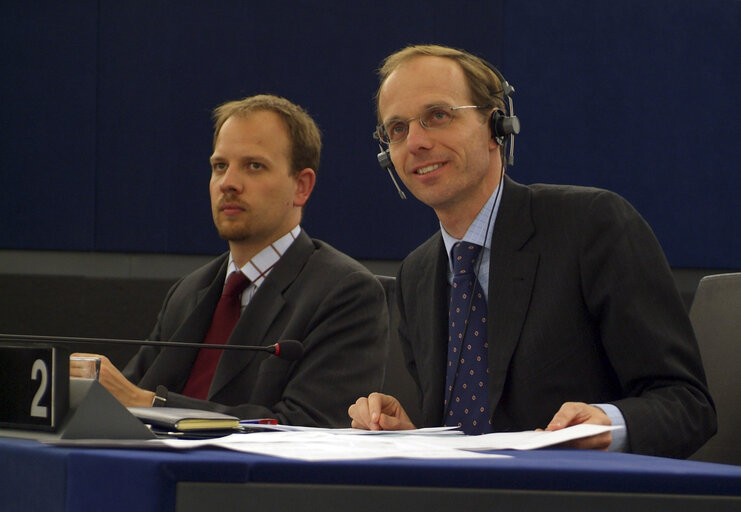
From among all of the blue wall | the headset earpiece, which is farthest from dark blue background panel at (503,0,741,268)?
A: the headset earpiece

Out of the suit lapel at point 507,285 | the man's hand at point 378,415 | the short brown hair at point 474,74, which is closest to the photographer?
the man's hand at point 378,415

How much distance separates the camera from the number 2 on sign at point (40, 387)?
737 mm

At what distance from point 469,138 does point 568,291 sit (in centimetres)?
32

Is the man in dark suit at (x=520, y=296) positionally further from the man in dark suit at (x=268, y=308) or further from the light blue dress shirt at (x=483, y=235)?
the man in dark suit at (x=268, y=308)

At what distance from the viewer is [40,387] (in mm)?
755

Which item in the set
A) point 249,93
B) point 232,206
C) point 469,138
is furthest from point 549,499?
point 249,93

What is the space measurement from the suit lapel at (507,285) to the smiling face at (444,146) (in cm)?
7

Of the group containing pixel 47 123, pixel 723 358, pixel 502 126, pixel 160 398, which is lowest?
pixel 160 398

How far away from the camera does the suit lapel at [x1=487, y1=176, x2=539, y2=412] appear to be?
130 cm

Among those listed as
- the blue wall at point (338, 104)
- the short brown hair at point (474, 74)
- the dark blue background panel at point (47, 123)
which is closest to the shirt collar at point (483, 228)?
the short brown hair at point (474, 74)

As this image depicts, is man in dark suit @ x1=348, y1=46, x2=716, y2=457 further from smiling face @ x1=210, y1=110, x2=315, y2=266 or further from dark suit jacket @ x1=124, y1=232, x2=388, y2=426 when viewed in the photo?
smiling face @ x1=210, y1=110, x2=315, y2=266

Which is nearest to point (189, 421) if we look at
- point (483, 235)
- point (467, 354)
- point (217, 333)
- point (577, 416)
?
point (577, 416)

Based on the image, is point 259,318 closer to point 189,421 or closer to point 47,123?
point 189,421

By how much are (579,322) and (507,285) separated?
0.38 feet
